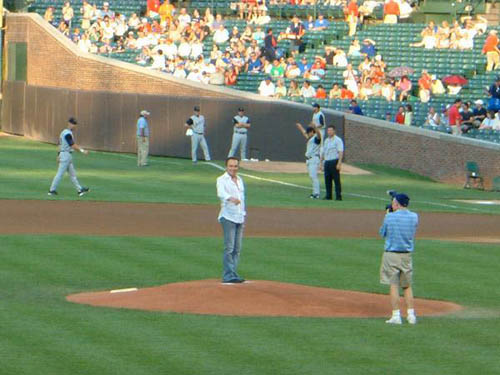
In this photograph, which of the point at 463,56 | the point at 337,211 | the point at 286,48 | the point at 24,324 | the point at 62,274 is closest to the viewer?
the point at 24,324

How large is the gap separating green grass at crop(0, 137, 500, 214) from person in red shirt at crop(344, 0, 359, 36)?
9.12 metres

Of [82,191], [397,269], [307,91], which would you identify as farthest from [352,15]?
[397,269]

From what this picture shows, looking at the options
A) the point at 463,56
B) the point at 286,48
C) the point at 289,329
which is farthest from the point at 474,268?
the point at 286,48

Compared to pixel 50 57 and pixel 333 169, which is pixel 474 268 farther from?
pixel 50 57

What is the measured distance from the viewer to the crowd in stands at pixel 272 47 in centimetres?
4194

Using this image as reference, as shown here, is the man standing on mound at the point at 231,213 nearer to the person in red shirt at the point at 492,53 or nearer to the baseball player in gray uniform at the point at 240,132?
the baseball player in gray uniform at the point at 240,132

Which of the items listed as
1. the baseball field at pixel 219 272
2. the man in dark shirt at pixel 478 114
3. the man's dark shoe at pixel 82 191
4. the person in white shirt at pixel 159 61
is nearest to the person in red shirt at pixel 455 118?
the man in dark shirt at pixel 478 114

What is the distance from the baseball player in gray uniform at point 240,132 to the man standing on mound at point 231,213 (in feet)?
66.9

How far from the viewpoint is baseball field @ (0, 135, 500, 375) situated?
1296 cm

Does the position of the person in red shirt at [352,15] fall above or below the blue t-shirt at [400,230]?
above

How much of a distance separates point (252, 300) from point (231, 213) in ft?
4.24

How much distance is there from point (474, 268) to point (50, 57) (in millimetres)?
28467

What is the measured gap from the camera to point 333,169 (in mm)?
29922

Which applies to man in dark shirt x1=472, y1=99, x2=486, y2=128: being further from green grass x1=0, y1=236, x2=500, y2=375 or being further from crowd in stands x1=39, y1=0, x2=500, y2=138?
green grass x1=0, y1=236, x2=500, y2=375
